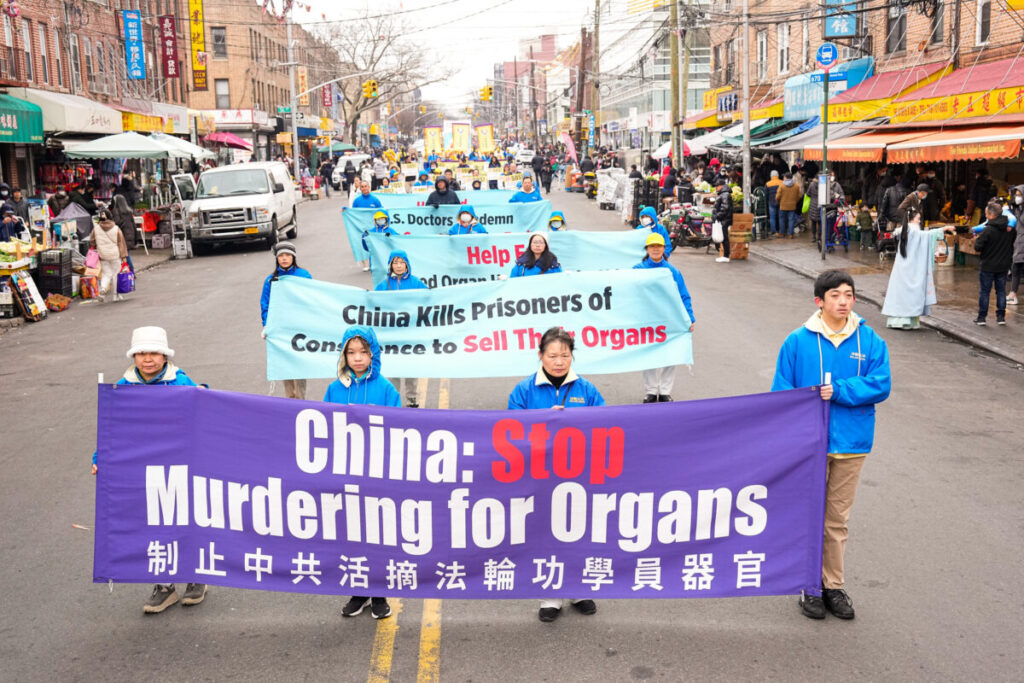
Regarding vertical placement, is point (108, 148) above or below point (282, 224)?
above

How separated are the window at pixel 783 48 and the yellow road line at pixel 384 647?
33.2 meters

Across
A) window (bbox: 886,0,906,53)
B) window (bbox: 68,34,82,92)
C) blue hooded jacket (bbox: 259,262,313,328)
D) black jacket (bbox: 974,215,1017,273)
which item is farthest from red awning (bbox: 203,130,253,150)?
blue hooded jacket (bbox: 259,262,313,328)

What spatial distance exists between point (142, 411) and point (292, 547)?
1078mm

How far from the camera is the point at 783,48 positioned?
119ft

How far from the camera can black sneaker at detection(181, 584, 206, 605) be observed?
19.4ft

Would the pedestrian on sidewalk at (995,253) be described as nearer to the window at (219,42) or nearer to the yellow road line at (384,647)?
the yellow road line at (384,647)

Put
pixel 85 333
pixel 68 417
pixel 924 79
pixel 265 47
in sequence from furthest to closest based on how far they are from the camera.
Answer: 1. pixel 265 47
2. pixel 924 79
3. pixel 85 333
4. pixel 68 417

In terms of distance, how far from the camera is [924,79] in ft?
79.4

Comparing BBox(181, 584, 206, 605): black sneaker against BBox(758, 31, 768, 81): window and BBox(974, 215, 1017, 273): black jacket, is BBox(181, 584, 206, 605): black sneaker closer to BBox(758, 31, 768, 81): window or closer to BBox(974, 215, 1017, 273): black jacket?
BBox(974, 215, 1017, 273): black jacket

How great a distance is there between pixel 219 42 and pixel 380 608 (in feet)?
216

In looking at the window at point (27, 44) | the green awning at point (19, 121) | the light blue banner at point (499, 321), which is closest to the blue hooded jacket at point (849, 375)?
the light blue banner at point (499, 321)

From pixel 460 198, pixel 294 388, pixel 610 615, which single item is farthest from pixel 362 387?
pixel 460 198

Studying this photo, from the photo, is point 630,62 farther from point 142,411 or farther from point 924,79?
point 142,411

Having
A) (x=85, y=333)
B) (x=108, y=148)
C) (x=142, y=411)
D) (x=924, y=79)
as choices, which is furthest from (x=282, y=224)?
(x=142, y=411)
